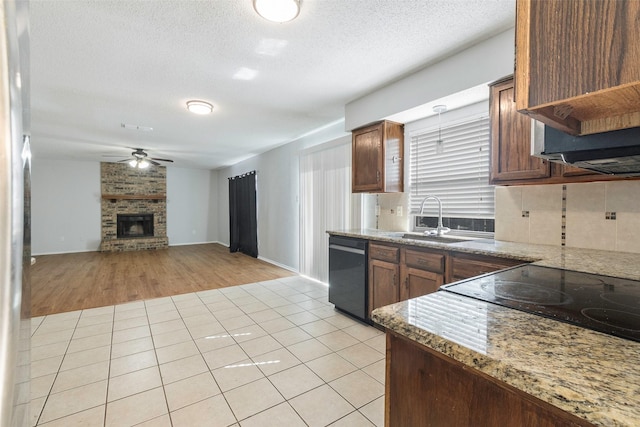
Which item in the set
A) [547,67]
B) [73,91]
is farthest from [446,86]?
[73,91]

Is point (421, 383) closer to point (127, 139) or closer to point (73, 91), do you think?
point (73, 91)

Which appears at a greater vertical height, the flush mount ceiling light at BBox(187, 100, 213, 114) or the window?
the flush mount ceiling light at BBox(187, 100, 213, 114)

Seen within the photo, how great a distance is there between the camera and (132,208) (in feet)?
26.5

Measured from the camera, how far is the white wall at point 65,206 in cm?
703

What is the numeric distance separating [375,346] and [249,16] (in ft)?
8.84

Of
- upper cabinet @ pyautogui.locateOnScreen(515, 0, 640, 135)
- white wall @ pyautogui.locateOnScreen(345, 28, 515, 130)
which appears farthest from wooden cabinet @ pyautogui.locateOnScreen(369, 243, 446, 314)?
upper cabinet @ pyautogui.locateOnScreen(515, 0, 640, 135)

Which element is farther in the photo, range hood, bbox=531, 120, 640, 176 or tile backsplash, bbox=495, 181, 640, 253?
tile backsplash, bbox=495, 181, 640, 253

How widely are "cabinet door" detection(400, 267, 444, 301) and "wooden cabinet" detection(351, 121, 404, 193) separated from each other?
1.01 m

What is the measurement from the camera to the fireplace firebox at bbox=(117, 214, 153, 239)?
313 inches

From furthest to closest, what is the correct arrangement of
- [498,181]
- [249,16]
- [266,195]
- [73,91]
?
[266,195], [73,91], [498,181], [249,16]

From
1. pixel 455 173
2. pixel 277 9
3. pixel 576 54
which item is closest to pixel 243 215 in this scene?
pixel 455 173

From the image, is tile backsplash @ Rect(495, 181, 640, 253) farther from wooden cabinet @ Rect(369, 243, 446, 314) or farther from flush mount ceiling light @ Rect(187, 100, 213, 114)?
flush mount ceiling light @ Rect(187, 100, 213, 114)

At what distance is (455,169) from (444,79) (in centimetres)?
90

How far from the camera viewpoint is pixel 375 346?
2.57m
